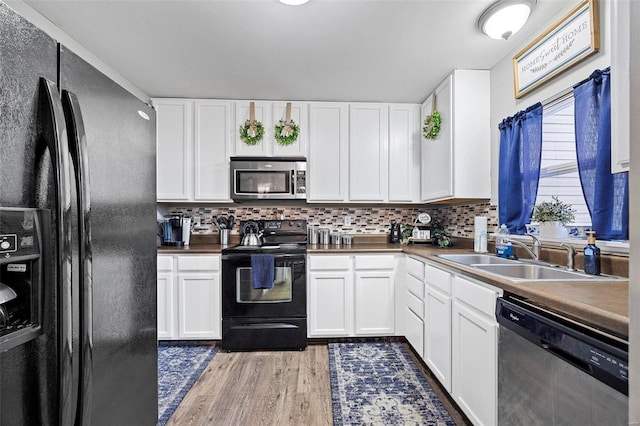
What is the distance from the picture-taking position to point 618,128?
0.86m

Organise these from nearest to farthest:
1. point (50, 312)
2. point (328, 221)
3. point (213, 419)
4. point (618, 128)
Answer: point (50, 312) → point (618, 128) → point (213, 419) → point (328, 221)

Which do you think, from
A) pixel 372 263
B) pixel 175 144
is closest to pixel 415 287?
pixel 372 263

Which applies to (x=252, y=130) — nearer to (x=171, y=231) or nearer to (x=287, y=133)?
(x=287, y=133)

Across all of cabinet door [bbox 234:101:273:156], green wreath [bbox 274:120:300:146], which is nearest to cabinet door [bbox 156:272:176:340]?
cabinet door [bbox 234:101:273:156]

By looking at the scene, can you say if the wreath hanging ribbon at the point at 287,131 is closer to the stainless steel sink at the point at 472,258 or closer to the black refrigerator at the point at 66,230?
the stainless steel sink at the point at 472,258

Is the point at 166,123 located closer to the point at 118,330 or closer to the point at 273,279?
the point at 273,279

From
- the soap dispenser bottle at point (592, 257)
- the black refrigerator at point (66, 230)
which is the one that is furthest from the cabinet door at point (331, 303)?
the black refrigerator at point (66, 230)

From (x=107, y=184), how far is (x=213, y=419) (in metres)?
1.54

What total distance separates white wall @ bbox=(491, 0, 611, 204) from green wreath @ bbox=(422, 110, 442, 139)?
0.41 meters

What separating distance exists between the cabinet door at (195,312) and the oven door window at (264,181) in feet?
2.92

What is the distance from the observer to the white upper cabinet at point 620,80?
747 mm

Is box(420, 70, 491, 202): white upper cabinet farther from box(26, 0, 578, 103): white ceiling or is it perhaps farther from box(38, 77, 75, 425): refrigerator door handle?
box(38, 77, 75, 425): refrigerator door handle

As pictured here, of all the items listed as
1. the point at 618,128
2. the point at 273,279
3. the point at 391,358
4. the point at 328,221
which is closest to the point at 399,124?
the point at 328,221

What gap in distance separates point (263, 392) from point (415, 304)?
1306 mm
